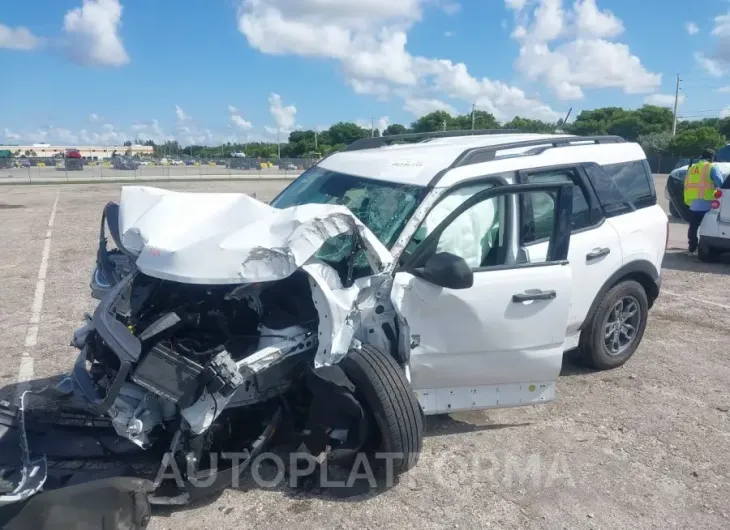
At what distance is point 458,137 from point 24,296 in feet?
19.0

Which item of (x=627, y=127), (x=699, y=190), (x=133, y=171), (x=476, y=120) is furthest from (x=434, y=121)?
(x=699, y=190)

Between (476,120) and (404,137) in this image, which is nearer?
(404,137)

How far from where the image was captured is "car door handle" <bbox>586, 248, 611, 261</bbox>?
4948 mm

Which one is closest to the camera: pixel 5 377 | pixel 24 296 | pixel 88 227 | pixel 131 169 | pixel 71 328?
pixel 5 377

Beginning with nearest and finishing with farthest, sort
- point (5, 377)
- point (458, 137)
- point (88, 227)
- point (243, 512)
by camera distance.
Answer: point (243, 512) → point (5, 377) → point (458, 137) → point (88, 227)

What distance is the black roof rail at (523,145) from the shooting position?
4418mm

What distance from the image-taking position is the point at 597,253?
501 cm

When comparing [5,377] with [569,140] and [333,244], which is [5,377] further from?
[569,140]

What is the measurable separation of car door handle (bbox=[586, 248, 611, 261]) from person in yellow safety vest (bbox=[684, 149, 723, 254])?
6.48 metres

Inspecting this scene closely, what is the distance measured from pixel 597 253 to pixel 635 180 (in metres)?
1.19

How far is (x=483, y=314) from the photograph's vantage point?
3984 mm

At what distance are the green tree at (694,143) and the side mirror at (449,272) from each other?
196ft

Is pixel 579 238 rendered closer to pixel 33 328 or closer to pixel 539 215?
pixel 539 215

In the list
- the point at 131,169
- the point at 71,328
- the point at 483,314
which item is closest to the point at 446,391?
the point at 483,314
